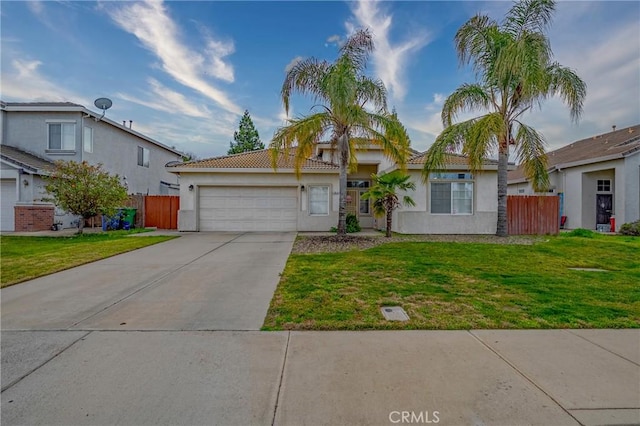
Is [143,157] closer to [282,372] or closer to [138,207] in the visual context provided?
[138,207]

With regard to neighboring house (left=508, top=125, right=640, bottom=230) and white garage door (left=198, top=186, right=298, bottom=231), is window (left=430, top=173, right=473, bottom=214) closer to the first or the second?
white garage door (left=198, top=186, right=298, bottom=231)

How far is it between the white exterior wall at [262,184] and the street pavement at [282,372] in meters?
11.0

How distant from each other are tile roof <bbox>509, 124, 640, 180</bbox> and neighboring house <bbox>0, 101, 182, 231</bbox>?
26.7 metres

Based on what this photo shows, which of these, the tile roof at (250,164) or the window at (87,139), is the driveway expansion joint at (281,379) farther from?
the window at (87,139)

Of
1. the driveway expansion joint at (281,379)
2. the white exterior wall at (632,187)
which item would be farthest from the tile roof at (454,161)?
the driveway expansion joint at (281,379)

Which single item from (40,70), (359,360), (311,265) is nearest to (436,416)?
(359,360)

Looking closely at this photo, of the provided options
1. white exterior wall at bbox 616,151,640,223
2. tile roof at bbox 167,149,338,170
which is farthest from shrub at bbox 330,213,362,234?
white exterior wall at bbox 616,151,640,223

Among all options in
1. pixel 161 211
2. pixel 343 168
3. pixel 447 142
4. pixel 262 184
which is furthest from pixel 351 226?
pixel 161 211

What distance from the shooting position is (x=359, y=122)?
11.4 metres

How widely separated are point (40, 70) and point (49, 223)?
23.9ft

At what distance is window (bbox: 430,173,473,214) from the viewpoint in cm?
1447

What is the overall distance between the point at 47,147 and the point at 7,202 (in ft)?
12.8

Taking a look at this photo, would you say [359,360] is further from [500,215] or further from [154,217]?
[154,217]

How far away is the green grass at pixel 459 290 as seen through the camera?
4.18m
